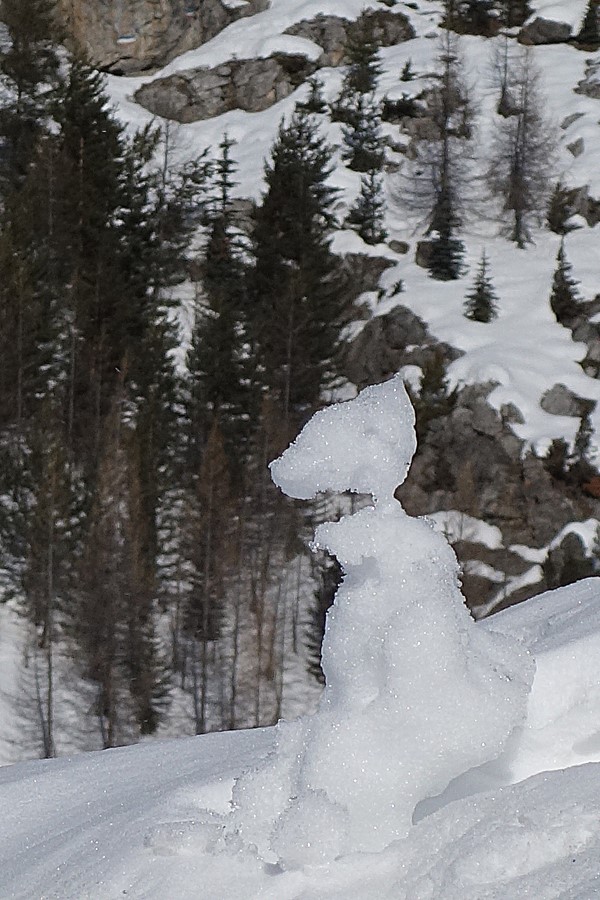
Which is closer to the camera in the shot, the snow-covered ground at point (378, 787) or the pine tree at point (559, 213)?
the snow-covered ground at point (378, 787)

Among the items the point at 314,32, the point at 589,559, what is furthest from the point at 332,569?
the point at 314,32

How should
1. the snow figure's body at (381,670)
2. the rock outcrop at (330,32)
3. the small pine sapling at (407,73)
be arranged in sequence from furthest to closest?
the rock outcrop at (330,32) < the small pine sapling at (407,73) < the snow figure's body at (381,670)

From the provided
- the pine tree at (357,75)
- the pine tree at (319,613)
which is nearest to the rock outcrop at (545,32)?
the pine tree at (357,75)

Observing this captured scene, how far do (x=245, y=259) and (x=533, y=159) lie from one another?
10.2m

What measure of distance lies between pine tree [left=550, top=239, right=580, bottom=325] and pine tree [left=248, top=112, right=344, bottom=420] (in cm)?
587

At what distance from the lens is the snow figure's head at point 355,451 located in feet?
9.44

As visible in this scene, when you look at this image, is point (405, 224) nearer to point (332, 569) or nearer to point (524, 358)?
point (524, 358)

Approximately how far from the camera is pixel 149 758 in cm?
416

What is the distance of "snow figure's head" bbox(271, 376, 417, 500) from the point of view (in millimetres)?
2877

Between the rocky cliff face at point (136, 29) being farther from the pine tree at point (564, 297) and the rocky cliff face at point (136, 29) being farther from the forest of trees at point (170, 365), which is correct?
the pine tree at point (564, 297)

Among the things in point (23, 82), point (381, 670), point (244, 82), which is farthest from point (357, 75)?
point (381, 670)

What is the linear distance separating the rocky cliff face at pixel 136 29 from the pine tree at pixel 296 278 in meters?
9.76

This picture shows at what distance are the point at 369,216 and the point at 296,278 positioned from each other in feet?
14.9

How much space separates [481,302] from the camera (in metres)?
28.2
